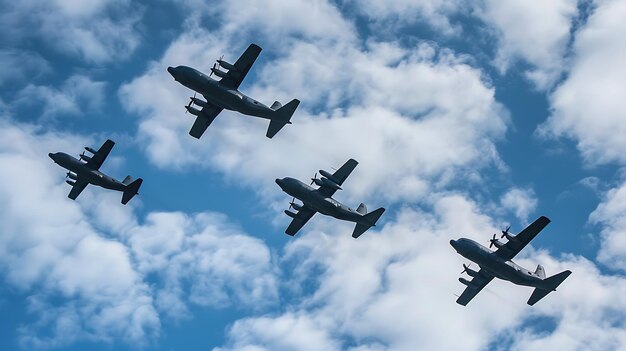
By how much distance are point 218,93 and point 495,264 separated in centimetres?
4269

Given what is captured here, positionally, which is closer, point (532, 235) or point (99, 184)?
point (532, 235)

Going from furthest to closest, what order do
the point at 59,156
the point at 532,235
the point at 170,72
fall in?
the point at 59,156 < the point at 532,235 < the point at 170,72

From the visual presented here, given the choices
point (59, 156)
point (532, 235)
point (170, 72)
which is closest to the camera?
point (170, 72)

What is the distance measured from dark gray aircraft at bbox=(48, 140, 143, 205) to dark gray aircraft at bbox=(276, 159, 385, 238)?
83.5ft

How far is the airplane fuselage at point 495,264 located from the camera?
292ft

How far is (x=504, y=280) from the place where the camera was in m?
93.5

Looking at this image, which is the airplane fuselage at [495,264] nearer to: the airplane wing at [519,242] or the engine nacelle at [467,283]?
the airplane wing at [519,242]

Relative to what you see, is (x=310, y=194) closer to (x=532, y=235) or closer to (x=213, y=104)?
(x=213, y=104)

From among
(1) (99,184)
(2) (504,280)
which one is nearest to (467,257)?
(2) (504,280)

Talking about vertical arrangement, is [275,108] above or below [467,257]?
above

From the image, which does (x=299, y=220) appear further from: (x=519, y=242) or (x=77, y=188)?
(x=77, y=188)

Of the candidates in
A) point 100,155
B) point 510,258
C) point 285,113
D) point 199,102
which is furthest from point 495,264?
point 100,155

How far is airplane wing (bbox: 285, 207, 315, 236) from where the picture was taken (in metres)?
98.6

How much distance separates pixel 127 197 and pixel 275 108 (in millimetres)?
27882
